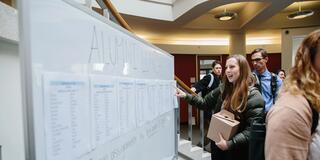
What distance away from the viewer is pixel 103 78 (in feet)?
3.02

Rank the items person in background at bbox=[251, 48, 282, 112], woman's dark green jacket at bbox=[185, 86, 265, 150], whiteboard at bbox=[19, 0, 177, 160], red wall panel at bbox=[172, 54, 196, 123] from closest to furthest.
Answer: whiteboard at bbox=[19, 0, 177, 160] → woman's dark green jacket at bbox=[185, 86, 265, 150] → person in background at bbox=[251, 48, 282, 112] → red wall panel at bbox=[172, 54, 196, 123]

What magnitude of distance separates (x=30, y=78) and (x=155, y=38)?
732 centimetres

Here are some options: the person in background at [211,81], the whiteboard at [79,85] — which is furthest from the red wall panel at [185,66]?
the whiteboard at [79,85]

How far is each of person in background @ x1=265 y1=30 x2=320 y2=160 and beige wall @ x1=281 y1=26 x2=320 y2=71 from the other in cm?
607

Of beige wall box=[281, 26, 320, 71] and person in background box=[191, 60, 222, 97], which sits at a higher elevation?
beige wall box=[281, 26, 320, 71]

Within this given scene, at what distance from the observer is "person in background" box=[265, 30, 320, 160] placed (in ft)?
2.93

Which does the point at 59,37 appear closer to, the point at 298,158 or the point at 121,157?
the point at 121,157

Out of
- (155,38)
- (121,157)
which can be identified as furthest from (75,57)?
(155,38)

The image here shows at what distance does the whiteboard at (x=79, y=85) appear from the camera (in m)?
0.60

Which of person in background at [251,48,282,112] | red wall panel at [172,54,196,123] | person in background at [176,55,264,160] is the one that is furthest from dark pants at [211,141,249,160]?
red wall panel at [172,54,196,123]

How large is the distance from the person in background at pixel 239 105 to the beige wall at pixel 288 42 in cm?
513

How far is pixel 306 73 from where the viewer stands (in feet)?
3.23

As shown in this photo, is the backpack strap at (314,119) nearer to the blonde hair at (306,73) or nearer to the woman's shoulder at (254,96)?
the blonde hair at (306,73)

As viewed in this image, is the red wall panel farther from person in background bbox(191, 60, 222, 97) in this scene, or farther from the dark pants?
the dark pants
